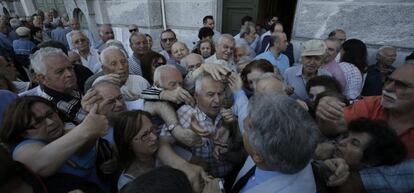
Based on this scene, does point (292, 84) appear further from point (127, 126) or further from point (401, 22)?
point (401, 22)

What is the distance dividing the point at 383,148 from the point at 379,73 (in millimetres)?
2388

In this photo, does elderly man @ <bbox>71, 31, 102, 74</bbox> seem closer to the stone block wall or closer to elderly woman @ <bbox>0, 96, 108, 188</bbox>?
elderly woman @ <bbox>0, 96, 108, 188</bbox>

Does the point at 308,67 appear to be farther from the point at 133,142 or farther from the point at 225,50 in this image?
the point at 133,142

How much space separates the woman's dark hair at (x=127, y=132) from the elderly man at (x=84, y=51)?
2479mm

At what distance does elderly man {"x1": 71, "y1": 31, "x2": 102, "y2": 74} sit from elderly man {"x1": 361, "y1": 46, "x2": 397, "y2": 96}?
3762 millimetres

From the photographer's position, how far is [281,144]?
1028 mm

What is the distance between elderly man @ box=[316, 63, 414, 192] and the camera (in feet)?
4.18

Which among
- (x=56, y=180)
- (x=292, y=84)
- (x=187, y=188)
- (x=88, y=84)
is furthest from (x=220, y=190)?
(x=292, y=84)

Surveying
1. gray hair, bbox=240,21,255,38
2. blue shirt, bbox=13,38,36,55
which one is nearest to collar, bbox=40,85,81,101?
blue shirt, bbox=13,38,36,55

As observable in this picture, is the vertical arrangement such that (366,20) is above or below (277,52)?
above

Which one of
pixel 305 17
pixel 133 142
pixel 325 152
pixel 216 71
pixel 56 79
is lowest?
pixel 325 152

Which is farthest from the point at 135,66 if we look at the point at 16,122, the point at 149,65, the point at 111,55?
the point at 16,122

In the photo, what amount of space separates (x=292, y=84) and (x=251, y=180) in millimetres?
1867

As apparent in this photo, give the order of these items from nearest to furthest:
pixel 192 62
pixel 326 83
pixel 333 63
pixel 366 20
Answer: pixel 326 83 → pixel 192 62 → pixel 333 63 → pixel 366 20
